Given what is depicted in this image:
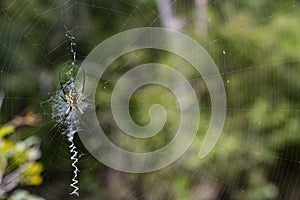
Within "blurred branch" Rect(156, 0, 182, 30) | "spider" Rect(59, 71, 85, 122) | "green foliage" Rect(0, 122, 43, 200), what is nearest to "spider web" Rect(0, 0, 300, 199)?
"blurred branch" Rect(156, 0, 182, 30)

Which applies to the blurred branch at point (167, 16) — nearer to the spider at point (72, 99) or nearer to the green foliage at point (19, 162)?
the spider at point (72, 99)

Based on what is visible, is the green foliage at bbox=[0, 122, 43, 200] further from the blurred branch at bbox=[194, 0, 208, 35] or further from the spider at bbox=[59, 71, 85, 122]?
the blurred branch at bbox=[194, 0, 208, 35]

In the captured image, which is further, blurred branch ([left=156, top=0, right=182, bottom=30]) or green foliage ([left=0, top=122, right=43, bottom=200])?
blurred branch ([left=156, top=0, right=182, bottom=30])

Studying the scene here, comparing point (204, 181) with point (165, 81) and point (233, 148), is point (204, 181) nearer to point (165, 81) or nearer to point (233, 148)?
point (233, 148)

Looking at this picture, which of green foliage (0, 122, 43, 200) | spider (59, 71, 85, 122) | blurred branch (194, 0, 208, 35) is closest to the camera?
green foliage (0, 122, 43, 200)

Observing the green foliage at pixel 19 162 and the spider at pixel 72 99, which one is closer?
the green foliage at pixel 19 162

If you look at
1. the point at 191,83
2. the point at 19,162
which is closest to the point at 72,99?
the point at 191,83

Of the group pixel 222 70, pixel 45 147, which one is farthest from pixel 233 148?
pixel 45 147

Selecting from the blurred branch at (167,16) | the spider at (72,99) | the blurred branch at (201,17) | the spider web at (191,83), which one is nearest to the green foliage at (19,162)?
the spider at (72,99)

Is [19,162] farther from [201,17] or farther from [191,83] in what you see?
[201,17]
